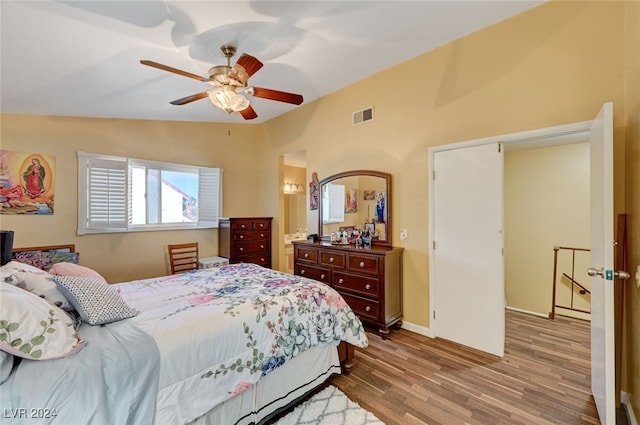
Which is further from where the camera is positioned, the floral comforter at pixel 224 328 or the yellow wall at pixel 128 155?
the yellow wall at pixel 128 155

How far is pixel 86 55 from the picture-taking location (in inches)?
85.4

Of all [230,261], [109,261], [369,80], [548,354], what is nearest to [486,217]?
[548,354]

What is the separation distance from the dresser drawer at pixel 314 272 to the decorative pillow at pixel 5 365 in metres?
2.69

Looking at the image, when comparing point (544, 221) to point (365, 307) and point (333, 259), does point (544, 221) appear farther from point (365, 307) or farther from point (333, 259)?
point (333, 259)

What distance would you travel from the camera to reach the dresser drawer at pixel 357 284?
A: 2986 millimetres

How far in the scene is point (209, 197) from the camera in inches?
182

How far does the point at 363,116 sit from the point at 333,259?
1.90 meters

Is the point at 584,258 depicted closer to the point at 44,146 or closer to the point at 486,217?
the point at 486,217

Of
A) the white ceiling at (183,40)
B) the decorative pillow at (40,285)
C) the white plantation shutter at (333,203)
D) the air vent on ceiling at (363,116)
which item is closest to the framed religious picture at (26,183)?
the white ceiling at (183,40)

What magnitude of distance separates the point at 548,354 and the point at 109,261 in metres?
5.18

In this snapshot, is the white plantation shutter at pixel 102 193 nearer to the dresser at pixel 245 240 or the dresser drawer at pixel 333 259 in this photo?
the dresser at pixel 245 240

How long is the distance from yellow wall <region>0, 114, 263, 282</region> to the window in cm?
11

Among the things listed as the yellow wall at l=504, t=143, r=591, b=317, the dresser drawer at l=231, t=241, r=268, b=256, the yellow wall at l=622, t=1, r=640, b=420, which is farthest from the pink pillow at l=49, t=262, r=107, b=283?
the yellow wall at l=504, t=143, r=591, b=317

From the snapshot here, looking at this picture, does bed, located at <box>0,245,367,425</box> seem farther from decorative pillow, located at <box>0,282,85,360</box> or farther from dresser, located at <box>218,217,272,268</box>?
dresser, located at <box>218,217,272,268</box>
